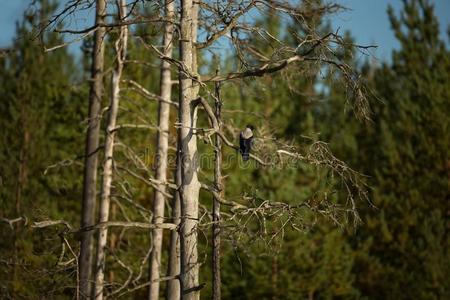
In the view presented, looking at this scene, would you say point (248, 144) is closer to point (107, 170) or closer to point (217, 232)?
point (217, 232)

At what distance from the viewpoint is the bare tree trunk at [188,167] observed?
20.5 ft

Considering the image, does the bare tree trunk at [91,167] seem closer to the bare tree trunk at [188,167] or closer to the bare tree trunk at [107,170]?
the bare tree trunk at [107,170]

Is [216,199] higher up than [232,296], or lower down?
higher up

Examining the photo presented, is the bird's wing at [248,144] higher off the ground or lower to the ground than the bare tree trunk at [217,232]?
higher

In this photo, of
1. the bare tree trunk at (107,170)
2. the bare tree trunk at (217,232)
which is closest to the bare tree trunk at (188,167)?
the bare tree trunk at (217,232)

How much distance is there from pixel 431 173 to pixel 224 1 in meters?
13.2

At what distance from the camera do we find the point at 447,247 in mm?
17406

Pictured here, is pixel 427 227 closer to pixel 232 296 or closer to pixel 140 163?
pixel 232 296

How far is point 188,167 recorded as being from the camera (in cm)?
638

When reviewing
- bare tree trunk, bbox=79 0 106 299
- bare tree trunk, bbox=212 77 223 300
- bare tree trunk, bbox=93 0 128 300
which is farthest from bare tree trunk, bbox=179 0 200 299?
Answer: bare tree trunk, bbox=93 0 128 300

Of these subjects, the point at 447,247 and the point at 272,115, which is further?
the point at 272,115

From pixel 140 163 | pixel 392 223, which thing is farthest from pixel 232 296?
pixel 140 163

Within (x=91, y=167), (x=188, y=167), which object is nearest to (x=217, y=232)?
(x=188, y=167)

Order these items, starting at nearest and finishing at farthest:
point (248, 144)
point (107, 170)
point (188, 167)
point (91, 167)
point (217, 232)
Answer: point (188, 167), point (217, 232), point (248, 144), point (91, 167), point (107, 170)
